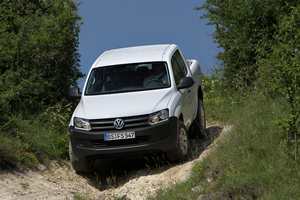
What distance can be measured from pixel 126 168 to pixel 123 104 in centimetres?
186

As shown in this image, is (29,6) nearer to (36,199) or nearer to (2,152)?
(2,152)

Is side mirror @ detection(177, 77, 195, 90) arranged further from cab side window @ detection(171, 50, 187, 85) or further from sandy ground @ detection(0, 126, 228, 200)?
sandy ground @ detection(0, 126, 228, 200)

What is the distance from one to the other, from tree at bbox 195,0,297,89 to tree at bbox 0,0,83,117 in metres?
5.23

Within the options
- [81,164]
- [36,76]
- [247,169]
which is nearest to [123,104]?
[81,164]

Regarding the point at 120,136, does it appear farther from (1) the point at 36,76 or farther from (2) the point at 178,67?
(1) the point at 36,76

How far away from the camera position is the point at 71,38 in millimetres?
12141

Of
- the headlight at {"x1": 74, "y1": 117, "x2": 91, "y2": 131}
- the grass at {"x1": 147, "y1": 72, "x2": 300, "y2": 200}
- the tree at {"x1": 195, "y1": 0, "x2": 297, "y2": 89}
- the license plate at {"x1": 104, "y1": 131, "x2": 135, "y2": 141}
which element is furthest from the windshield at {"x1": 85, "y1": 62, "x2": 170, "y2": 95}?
the tree at {"x1": 195, "y1": 0, "x2": 297, "y2": 89}

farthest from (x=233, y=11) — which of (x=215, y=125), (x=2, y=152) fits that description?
(x=2, y=152)

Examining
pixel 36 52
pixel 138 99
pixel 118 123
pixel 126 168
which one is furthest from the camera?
pixel 36 52

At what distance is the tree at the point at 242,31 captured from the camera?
1045 cm

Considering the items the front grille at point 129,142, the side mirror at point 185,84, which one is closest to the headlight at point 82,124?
the front grille at point 129,142

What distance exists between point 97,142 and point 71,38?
698 cm

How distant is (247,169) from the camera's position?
5156mm

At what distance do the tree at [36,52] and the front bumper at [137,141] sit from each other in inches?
118
